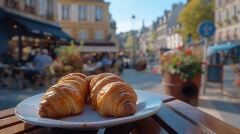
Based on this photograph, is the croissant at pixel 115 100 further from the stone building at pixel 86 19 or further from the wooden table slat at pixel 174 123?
the stone building at pixel 86 19

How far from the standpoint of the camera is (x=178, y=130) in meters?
1.47

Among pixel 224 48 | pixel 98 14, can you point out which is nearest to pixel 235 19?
pixel 224 48

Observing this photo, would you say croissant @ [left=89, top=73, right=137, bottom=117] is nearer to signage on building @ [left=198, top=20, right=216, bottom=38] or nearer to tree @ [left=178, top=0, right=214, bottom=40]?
signage on building @ [left=198, top=20, right=216, bottom=38]

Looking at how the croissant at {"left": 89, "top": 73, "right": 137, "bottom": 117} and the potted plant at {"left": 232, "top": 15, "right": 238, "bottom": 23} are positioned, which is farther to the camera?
the potted plant at {"left": 232, "top": 15, "right": 238, "bottom": 23}

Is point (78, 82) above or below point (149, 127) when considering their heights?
above

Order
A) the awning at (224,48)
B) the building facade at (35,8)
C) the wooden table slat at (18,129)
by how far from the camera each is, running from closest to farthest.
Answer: the wooden table slat at (18,129), the building facade at (35,8), the awning at (224,48)

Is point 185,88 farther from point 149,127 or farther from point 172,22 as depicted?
point 172,22

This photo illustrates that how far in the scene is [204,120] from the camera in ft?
5.44

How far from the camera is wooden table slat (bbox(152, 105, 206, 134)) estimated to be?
1.47 meters

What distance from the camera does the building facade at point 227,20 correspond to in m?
47.4

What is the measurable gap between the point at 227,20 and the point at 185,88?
44.4 metres

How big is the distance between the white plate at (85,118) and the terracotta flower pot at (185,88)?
710 cm

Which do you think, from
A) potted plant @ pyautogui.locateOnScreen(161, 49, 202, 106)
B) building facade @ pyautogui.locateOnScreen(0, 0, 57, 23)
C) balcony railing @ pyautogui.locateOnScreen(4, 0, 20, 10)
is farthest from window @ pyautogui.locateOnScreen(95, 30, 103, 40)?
potted plant @ pyautogui.locateOnScreen(161, 49, 202, 106)

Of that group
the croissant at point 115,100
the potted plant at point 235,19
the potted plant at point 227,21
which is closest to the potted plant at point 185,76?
the croissant at point 115,100
